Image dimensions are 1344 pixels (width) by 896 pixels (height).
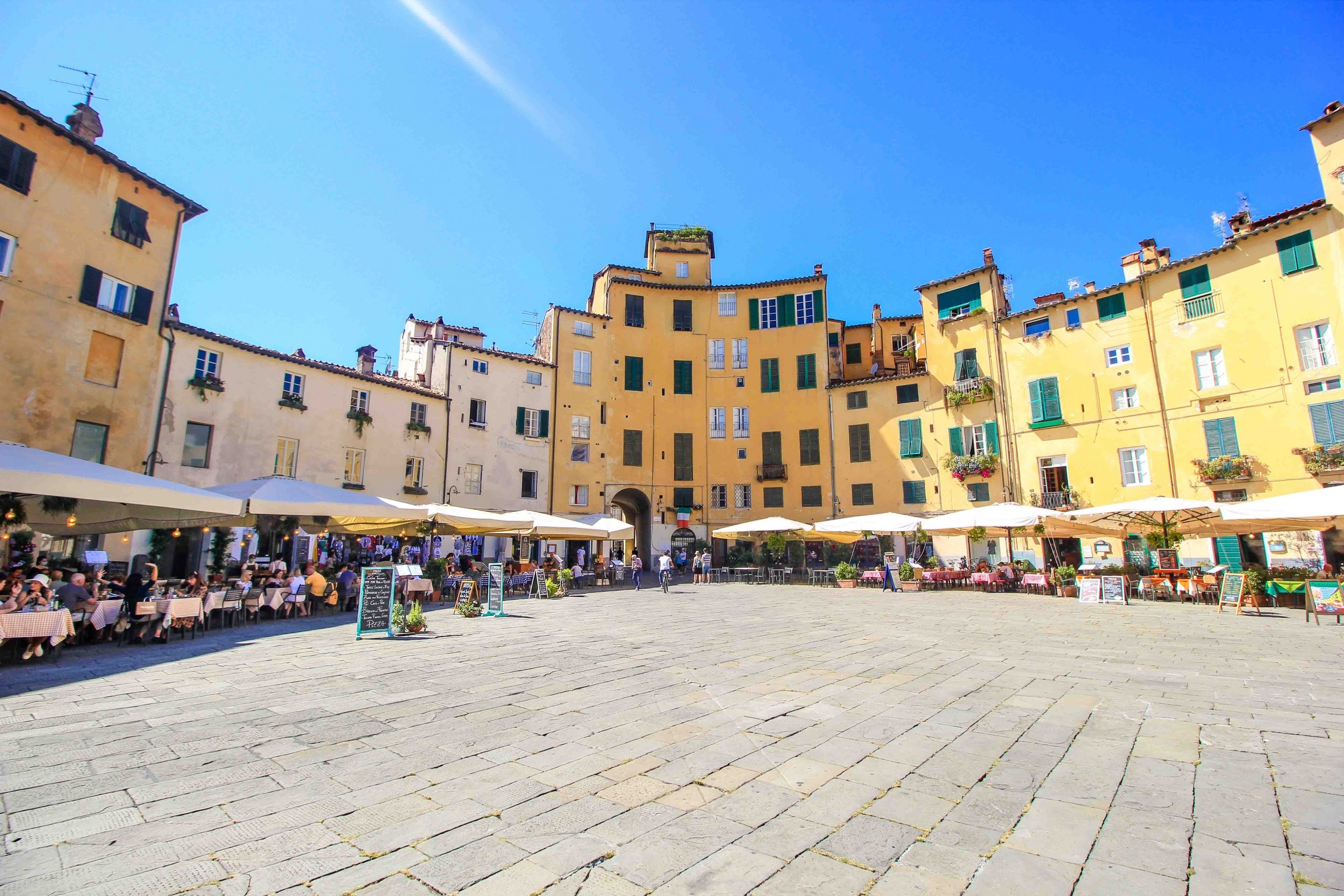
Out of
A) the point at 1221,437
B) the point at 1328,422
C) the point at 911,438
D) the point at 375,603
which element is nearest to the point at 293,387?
the point at 375,603

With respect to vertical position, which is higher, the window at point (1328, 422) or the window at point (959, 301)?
the window at point (959, 301)

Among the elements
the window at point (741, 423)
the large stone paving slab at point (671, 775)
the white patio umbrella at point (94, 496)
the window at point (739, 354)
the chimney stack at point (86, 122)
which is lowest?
the large stone paving slab at point (671, 775)

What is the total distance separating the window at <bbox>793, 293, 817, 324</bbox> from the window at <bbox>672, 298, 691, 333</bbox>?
5.82m

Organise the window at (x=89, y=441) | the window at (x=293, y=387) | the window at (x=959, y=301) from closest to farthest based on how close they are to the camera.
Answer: the window at (x=89, y=441) → the window at (x=293, y=387) → the window at (x=959, y=301)

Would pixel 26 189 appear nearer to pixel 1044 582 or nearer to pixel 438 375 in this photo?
pixel 438 375

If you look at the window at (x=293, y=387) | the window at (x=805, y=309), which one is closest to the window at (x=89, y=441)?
the window at (x=293, y=387)

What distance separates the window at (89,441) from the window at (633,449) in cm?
2046

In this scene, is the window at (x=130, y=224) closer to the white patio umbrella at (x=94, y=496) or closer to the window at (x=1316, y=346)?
the white patio umbrella at (x=94, y=496)

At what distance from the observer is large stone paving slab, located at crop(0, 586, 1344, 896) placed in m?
2.78

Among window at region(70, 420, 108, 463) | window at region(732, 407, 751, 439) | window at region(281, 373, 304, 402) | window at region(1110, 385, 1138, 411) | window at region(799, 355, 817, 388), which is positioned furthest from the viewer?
window at region(732, 407, 751, 439)

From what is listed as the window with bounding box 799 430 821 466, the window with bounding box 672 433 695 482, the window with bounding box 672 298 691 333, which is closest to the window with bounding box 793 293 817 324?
the window with bounding box 672 298 691 333

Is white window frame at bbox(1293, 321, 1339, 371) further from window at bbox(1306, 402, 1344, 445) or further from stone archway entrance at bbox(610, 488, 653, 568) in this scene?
stone archway entrance at bbox(610, 488, 653, 568)

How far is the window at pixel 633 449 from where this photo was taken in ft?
109

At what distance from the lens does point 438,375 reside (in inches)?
1148
